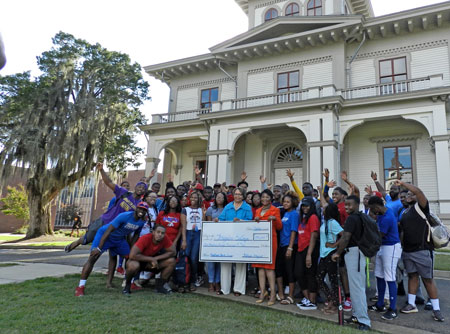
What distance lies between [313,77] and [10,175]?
17508 mm

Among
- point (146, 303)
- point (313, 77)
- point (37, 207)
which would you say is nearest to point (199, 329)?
point (146, 303)

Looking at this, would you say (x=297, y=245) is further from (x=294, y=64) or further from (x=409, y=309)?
(x=294, y=64)

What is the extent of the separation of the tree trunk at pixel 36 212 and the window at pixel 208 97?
1117 centimetres

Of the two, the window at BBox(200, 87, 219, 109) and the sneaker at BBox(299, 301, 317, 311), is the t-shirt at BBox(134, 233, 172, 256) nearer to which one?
the sneaker at BBox(299, 301, 317, 311)

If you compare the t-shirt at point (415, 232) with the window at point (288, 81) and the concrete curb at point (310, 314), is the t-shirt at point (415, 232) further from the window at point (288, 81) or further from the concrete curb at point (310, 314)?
the window at point (288, 81)

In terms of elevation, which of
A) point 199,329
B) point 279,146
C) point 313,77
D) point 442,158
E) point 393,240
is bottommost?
point 199,329

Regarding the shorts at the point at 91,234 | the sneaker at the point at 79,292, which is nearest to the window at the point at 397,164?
the shorts at the point at 91,234

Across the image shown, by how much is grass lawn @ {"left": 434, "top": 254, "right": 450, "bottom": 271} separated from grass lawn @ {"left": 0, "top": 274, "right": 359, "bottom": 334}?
5754 mm

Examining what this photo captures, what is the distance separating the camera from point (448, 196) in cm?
1316

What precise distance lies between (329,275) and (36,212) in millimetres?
20101

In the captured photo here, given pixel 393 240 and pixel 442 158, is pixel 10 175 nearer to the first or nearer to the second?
pixel 393 240

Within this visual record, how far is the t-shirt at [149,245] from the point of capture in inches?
231

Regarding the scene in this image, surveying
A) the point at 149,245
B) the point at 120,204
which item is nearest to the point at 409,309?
the point at 149,245

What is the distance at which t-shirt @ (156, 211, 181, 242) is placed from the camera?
6.37m
